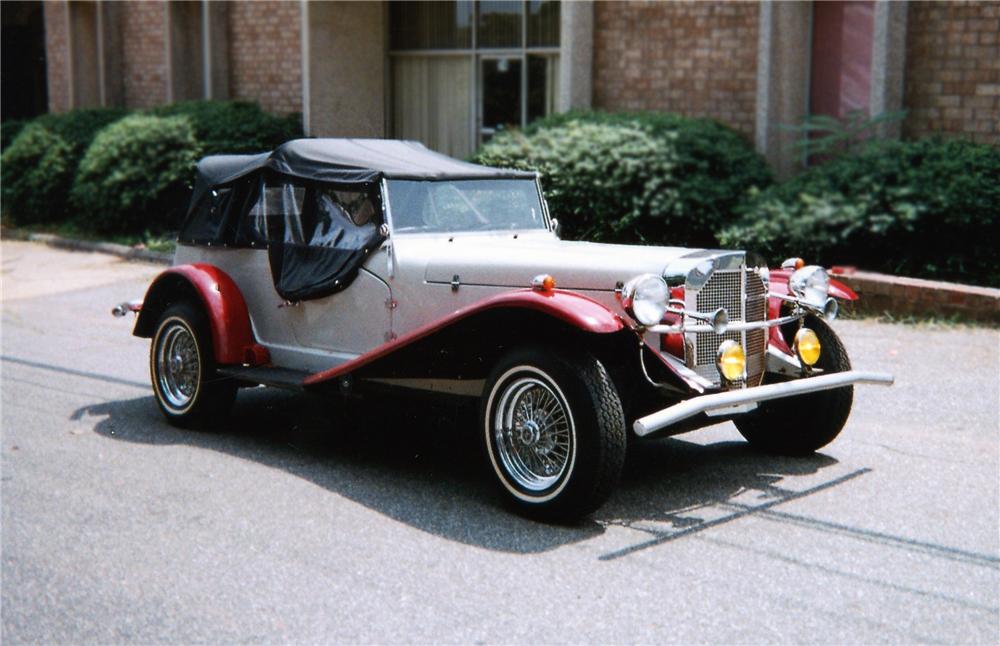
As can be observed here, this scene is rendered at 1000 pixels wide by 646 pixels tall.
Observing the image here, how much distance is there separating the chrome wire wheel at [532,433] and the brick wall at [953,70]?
327 inches

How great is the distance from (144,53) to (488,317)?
19126 mm

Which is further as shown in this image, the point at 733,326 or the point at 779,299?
the point at 779,299

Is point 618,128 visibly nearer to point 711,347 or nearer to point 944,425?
point 944,425

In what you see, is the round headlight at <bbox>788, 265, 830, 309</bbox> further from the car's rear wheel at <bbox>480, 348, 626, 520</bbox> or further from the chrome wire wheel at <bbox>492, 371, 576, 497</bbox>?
the chrome wire wheel at <bbox>492, 371, 576, 497</bbox>

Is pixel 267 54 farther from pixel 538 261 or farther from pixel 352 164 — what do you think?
pixel 538 261

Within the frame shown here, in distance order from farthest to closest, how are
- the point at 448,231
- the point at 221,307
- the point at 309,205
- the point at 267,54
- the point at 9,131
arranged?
the point at 9,131 < the point at 267,54 < the point at 221,307 < the point at 309,205 < the point at 448,231

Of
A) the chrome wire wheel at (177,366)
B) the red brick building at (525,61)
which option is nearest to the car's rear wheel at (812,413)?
the chrome wire wheel at (177,366)

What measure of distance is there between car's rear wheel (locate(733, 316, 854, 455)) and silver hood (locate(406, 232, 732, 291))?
3.24 ft

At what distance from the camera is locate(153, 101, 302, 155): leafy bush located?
1805 cm

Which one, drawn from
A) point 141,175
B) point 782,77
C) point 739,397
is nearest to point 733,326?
point 739,397

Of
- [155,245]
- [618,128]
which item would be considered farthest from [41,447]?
[155,245]

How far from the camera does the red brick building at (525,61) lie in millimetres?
12664

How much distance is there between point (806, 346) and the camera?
253 inches

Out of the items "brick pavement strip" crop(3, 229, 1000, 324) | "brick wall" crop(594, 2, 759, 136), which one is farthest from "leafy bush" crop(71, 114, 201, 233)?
"brick pavement strip" crop(3, 229, 1000, 324)
